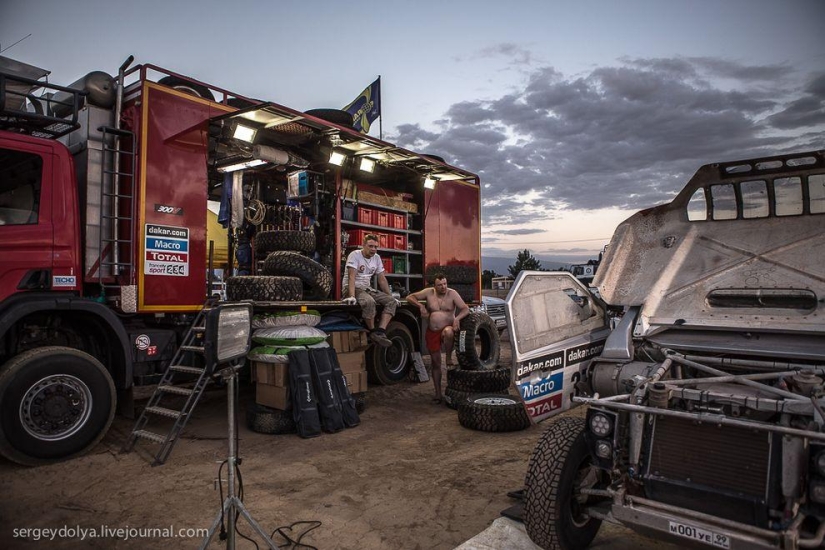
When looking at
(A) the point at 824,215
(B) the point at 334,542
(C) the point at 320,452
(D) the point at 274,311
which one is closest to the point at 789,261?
(A) the point at 824,215

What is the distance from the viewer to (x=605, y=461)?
2.71 metres

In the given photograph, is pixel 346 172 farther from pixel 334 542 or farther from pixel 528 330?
pixel 334 542

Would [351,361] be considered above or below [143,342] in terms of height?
below

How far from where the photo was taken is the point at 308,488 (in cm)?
399

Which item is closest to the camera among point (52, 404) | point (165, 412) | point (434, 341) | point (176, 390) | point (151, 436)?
point (52, 404)

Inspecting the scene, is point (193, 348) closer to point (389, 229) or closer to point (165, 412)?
point (165, 412)

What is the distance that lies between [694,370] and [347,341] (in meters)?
4.05

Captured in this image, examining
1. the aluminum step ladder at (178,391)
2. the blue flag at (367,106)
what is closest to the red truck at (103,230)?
the aluminum step ladder at (178,391)

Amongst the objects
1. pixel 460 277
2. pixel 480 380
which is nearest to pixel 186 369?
pixel 480 380

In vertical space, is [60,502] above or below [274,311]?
below

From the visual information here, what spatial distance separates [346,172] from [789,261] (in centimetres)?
618

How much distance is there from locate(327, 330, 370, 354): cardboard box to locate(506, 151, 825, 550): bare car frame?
2.97 m

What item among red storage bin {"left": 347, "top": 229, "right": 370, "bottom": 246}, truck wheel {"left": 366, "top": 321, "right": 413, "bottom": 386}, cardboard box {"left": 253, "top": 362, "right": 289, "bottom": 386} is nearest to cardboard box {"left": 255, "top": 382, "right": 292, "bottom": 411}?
cardboard box {"left": 253, "top": 362, "right": 289, "bottom": 386}

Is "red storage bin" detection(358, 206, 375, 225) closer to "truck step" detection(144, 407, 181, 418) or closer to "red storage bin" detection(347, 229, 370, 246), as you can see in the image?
"red storage bin" detection(347, 229, 370, 246)
